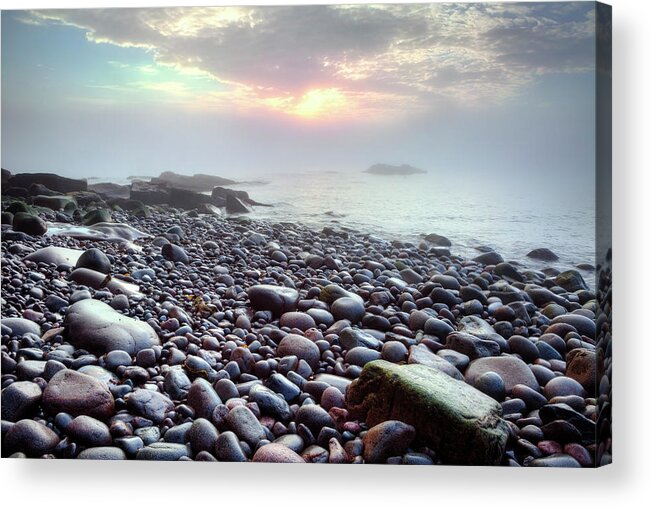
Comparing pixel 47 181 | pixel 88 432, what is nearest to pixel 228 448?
pixel 88 432

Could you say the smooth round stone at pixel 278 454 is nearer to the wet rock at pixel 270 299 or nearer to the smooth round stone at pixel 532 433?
the wet rock at pixel 270 299

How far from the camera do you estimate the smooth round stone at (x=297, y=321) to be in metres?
2.66

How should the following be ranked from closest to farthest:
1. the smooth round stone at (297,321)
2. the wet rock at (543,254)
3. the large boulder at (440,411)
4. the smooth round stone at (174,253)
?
the large boulder at (440,411)
the wet rock at (543,254)
the smooth round stone at (297,321)
the smooth round stone at (174,253)

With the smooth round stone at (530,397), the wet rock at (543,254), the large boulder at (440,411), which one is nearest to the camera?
the large boulder at (440,411)

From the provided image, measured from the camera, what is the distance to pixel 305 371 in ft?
8.39

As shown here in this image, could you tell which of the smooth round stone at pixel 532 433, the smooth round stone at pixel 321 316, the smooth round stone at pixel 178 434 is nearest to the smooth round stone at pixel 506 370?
the smooth round stone at pixel 532 433

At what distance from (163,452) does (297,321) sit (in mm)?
800

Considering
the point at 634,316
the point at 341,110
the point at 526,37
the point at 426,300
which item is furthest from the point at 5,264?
the point at 634,316

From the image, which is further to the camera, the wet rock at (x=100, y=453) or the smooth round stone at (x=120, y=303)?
the smooth round stone at (x=120, y=303)

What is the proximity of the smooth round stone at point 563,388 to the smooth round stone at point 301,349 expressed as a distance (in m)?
1.00

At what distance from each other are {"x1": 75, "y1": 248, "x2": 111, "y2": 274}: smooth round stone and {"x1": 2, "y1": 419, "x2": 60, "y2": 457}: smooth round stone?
0.72m

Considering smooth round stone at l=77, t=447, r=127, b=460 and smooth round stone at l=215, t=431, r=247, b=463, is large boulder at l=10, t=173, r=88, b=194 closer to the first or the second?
smooth round stone at l=77, t=447, r=127, b=460

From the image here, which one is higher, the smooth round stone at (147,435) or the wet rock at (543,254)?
the wet rock at (543,254)

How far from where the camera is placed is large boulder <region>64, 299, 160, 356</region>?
2580 mm
